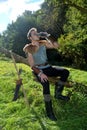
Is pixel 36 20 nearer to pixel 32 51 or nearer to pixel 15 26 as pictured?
pixel 15 26

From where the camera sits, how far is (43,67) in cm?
1148

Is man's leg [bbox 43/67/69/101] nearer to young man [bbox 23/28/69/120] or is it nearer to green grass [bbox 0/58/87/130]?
young man [bbox 23/28/69/120]

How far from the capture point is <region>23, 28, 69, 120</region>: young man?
10.8m

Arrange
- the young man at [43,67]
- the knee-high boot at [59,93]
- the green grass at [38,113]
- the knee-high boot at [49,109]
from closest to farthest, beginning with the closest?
the green grass at [38,113]
the knee-high boot at [49,109]
the young man at [43,67]
the knee-high boot at [59,93]

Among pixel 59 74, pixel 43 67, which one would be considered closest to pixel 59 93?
pixel 59 74

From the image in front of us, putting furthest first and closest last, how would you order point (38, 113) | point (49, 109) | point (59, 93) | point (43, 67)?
point (59, 93) < point (43, 67) < point (38, 113) < point (49, 109)

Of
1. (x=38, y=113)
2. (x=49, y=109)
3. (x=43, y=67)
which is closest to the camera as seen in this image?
(x=49, y=109)

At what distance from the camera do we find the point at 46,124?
10.1 metres

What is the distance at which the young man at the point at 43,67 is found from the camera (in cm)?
1080

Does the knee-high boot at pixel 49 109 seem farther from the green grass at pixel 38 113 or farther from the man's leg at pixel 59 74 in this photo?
the man's leg at pixel 59 74

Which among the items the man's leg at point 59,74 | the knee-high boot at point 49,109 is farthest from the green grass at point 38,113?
the man's leg at point 59,74

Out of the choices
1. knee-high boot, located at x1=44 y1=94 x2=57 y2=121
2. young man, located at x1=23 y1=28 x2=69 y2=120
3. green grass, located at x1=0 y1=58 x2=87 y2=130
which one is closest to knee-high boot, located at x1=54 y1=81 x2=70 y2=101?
young man, located at x1=23 y1=28 x2=69 y2=120

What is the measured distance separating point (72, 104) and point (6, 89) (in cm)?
371

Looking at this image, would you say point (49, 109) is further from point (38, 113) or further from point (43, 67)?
point (43, 67)
